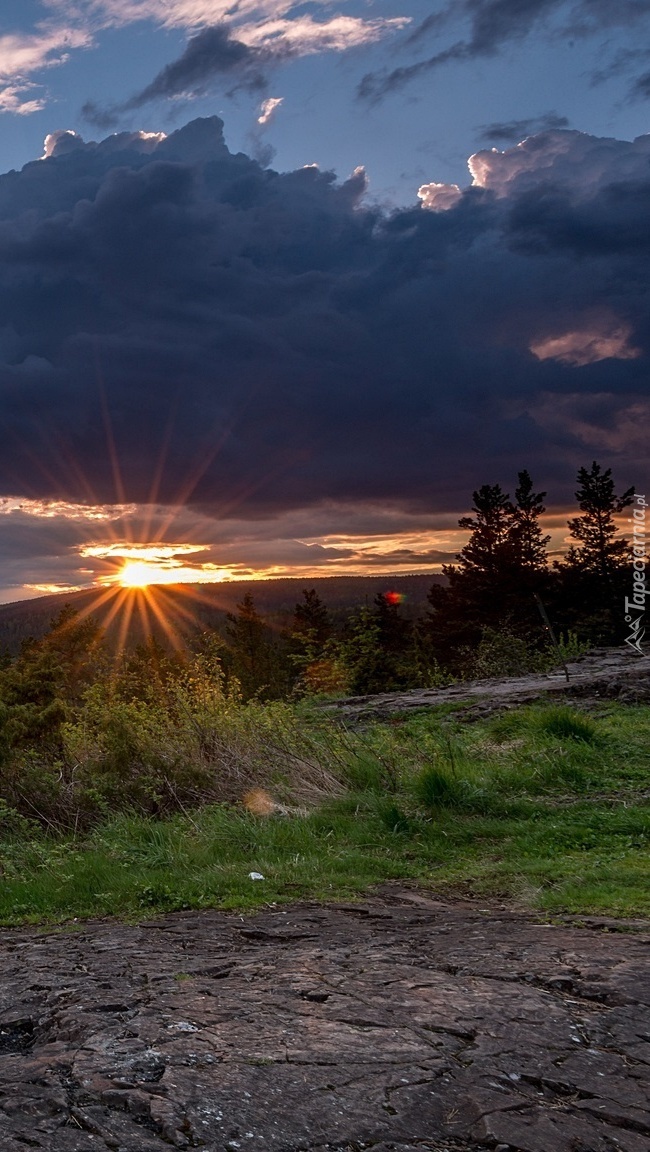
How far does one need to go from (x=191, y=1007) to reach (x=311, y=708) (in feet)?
37.4

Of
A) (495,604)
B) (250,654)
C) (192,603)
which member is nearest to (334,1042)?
(495,604)

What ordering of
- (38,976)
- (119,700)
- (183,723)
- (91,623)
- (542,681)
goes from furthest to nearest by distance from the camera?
(91,623)
(542,681)
(119,700)
(183,723)
(38,976)

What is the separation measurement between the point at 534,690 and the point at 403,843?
6.53m

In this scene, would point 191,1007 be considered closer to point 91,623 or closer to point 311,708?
point 311,708

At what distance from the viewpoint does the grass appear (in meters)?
6.09

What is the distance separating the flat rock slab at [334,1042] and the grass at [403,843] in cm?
112

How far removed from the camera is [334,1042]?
10.7ft

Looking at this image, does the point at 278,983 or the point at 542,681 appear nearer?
Result: the point at 278,983

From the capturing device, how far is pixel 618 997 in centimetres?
371

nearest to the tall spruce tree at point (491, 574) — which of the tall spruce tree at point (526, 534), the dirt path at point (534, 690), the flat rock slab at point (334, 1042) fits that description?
the tall spruce tree at point (526, 534)

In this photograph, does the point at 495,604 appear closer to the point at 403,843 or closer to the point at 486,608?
the point at 486,608

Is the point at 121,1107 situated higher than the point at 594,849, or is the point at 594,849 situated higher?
the point at 121,1107

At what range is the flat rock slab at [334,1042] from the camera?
2.69 metres

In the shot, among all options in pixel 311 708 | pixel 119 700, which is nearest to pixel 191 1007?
pixel 119 700
